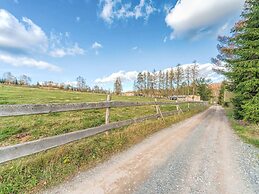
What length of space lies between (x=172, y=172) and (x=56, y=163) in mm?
2516

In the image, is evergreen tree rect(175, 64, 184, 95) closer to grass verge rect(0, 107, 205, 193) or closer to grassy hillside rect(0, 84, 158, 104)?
grassy hillside rect(0, 84, 158, 104)

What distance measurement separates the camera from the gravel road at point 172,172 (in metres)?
3.21

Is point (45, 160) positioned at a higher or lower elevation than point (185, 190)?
higher

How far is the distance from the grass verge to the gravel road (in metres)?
0.28

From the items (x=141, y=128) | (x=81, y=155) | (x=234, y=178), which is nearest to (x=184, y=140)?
(x=141, y=128)

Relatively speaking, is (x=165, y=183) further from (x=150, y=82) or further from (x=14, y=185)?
(x=150, y=82)

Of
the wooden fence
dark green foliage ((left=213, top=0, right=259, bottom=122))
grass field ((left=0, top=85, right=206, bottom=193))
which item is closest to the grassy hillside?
grass field ((left=0, top=85, right=206, bottom=193))

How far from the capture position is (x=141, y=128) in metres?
7.38

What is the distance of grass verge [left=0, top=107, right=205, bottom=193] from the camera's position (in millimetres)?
3088

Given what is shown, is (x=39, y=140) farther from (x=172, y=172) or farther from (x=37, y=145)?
(x=172, y=172)

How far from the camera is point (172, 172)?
391 cm

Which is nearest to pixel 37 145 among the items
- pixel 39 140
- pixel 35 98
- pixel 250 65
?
pixel 39 140

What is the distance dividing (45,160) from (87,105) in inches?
72.9

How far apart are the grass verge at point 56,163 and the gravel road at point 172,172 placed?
0.28 meters
